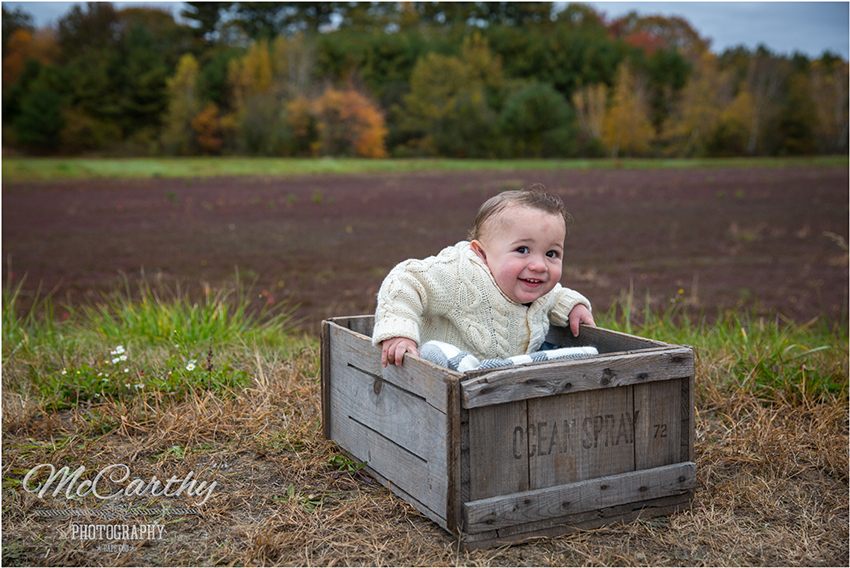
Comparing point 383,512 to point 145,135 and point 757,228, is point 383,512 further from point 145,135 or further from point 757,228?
point 145,135

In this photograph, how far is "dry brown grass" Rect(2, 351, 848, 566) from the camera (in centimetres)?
208

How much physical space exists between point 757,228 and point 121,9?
39550 millimetres

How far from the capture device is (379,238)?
1185 cm

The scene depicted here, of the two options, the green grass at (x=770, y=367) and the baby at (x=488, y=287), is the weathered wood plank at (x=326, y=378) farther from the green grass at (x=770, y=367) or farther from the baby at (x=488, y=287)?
the green grass at (x=770, y=367)

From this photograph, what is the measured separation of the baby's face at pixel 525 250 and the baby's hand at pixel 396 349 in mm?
443

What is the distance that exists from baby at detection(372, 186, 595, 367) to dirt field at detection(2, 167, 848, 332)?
3.43 m

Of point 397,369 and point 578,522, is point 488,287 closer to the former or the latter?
point 397,369

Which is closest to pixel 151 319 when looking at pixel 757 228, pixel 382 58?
pixel 757 228

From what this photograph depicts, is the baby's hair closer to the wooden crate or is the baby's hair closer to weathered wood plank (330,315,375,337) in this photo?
the wooden crate

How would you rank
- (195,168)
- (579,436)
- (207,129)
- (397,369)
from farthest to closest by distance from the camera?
(207,129) < (195,168) < (397,369) < (579,436)

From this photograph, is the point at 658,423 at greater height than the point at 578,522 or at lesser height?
greater

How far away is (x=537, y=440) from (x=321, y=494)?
87 cm

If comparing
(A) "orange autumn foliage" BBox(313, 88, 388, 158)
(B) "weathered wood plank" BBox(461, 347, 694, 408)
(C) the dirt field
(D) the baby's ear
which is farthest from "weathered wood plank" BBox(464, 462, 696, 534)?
(A) "orange autumn foliage" BBox(313, 88, 388, 158)

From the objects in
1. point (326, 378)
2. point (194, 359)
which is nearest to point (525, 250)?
point (326, 378)
